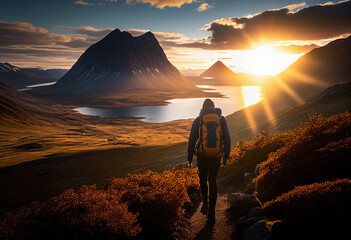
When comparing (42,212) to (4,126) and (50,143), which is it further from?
(4,126)

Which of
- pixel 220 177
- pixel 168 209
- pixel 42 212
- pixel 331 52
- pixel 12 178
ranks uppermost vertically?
pixel 331 52

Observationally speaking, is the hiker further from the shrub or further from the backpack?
the shrub

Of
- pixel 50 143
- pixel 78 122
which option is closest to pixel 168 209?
pixel 50 143

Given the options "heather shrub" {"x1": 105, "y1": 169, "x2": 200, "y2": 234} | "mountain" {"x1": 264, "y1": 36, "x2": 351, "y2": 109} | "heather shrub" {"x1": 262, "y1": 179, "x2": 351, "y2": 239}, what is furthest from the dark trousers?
"mountain" {"x1": 264, "y1": 36, "x2": 351, "y2": 109}

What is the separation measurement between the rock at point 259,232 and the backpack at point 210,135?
213cm

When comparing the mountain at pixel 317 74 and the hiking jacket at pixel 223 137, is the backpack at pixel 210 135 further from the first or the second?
the mountain at pixel 317 74

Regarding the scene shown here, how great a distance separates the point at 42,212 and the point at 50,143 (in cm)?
9360

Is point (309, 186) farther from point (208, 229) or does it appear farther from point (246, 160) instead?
point (246, 160)

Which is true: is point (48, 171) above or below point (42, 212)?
below

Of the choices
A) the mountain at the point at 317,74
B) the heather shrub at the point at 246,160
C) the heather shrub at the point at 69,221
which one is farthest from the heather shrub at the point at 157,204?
the mountain at the point at 317,74

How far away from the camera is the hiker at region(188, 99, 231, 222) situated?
625cm

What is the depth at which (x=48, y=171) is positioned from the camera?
50125 mm

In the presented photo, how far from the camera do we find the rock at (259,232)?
182 inches

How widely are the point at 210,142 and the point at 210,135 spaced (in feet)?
0.70
